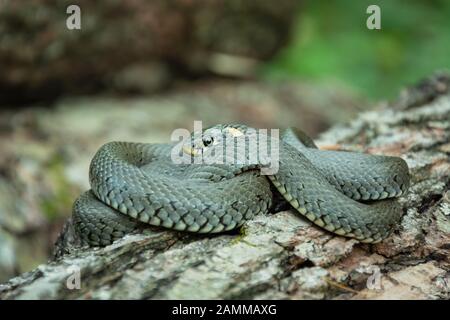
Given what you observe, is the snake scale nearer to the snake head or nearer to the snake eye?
the snake head

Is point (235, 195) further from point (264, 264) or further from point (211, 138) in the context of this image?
point (211, 138)

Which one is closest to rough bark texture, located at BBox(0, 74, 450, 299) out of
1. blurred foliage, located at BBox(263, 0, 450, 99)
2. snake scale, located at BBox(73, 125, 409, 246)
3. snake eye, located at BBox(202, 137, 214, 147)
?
snake scale, located at BBox(73, 125, 409, 246)

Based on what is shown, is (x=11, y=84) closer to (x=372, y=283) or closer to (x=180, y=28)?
(x=180, y=28)

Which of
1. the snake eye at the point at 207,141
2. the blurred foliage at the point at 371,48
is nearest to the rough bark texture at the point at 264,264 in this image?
the snake eye at the point at 207,141

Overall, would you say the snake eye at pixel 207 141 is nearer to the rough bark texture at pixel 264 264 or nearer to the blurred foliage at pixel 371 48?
the rough bark texture at pixel 264 264

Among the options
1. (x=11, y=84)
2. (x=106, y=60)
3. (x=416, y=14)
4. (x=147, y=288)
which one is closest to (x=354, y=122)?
(x=147, y=288)

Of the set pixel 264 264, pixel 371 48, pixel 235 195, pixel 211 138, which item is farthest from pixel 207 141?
pixel 371 48

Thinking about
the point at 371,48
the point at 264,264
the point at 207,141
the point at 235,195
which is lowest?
the point at 264,264
